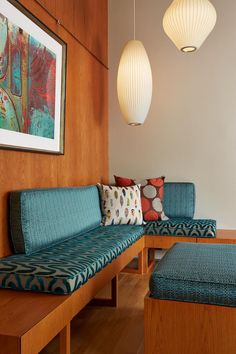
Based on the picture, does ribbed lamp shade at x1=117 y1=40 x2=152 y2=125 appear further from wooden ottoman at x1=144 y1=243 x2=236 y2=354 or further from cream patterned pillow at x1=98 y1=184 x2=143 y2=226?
wooden ottoman at x1=144 y1=243 x2=236 y2=354

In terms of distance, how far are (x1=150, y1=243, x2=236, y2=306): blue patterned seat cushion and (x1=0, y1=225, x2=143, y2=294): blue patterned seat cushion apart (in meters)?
0.35

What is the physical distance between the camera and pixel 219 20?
3760 millimetres

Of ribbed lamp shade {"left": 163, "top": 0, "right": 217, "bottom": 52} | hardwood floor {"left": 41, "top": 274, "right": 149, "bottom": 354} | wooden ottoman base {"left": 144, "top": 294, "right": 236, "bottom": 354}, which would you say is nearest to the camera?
wooden ottoman base {"left": 144, "top": 294, "right": 236, "bottom": 354}

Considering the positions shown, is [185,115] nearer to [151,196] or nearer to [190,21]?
[151,196]

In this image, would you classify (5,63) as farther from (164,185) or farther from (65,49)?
(164,185)

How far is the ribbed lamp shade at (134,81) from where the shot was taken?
3232 mm

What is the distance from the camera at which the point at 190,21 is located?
2.35 m

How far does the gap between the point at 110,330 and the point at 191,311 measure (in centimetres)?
68

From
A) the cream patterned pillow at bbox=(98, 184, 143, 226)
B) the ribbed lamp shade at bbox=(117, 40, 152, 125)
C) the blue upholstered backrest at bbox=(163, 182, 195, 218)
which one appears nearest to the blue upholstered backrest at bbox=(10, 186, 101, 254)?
the cream patterned pillow at bbox=(98, 184, 143, 226)

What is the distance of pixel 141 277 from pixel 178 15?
2.07m

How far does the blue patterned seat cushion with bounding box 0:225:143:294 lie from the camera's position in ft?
5.13

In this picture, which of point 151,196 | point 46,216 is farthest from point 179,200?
point 46,216

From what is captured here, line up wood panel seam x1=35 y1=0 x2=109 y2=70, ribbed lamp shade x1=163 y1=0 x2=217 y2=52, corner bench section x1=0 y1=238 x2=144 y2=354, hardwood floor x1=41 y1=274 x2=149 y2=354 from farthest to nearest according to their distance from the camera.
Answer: wood panel seam x1=35 y1=0 x2=109 y2=70 → ribbed lamp shade x1=163 y1=0 x2=217 y2=52 → hardwood floor x1=41 y1=274 x2=149 y2=354 → corner bench section x1=0 y1=238 x2=144 y2=354

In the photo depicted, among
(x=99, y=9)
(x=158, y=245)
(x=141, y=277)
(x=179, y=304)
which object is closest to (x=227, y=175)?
(x=158, y=245)
